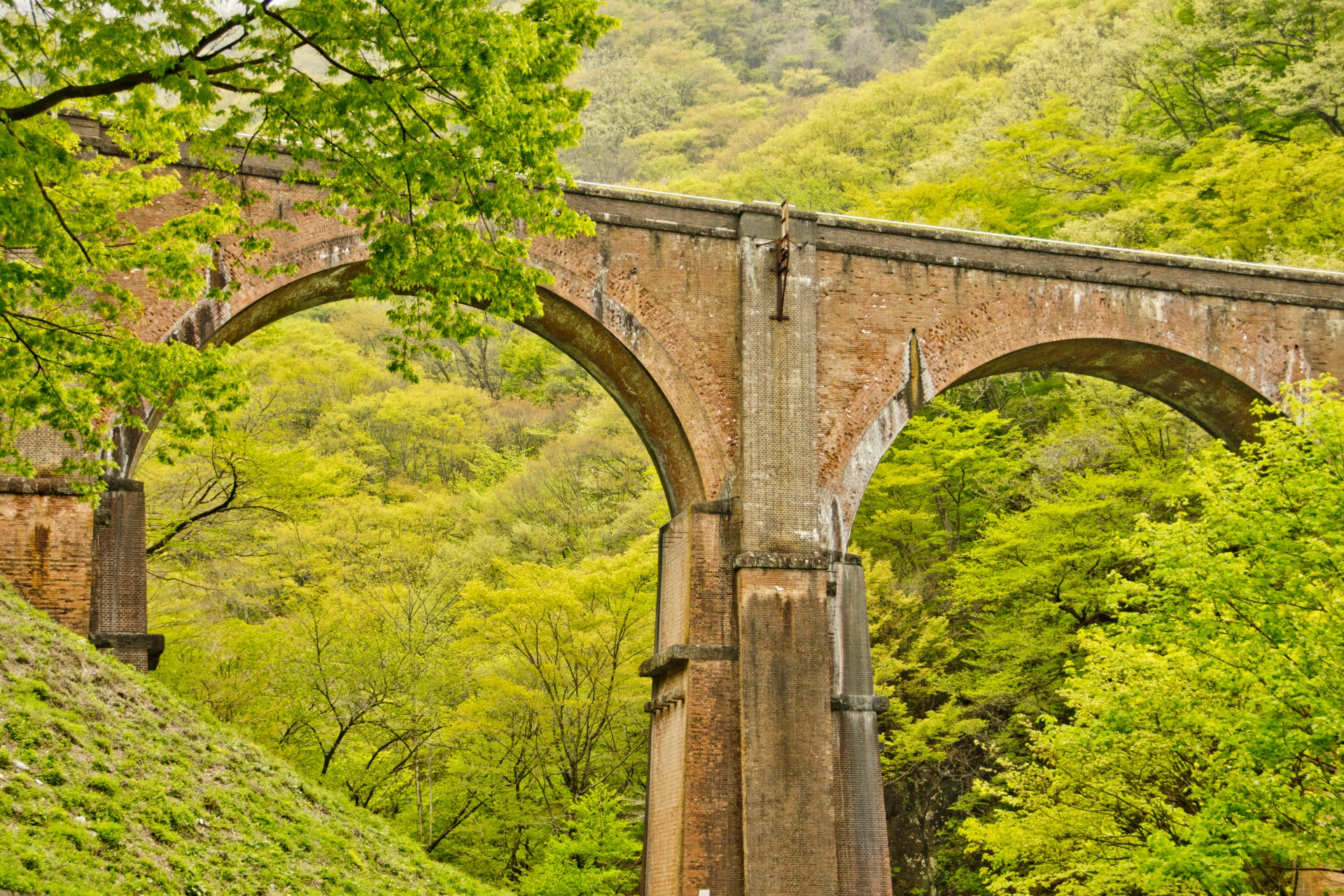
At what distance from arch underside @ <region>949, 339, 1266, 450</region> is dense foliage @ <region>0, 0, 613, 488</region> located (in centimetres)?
842

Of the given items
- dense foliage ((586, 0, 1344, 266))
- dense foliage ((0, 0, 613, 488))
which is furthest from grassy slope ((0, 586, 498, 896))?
dense foliage ((586, 0, 1344, 266))

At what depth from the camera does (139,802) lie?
859 cm

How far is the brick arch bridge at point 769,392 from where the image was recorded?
40.9 ft

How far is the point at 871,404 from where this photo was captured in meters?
14.5

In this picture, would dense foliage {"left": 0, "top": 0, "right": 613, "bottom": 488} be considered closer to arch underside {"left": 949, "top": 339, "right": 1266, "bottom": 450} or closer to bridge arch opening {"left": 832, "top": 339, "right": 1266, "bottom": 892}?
arch underside {"left": 949, "top": 339, "right": 1266, "bottom": 450}

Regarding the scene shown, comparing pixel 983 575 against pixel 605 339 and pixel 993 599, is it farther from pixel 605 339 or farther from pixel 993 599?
pixel 605 339

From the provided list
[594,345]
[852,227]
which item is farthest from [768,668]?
[852,227]

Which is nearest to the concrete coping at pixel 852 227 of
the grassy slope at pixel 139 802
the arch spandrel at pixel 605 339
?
the arch spandrel at pixel 605 339

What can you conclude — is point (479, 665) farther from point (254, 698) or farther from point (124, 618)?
point (124, 618)

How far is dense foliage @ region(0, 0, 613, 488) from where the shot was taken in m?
7.04

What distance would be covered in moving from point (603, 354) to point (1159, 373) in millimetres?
7688

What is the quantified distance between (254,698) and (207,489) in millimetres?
3300

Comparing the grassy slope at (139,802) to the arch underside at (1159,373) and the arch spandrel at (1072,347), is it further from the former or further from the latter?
the arch underside at (1159,373)

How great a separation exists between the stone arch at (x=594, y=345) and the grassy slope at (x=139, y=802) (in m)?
3.02
